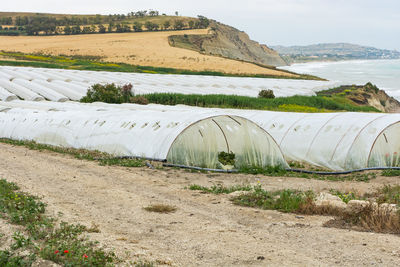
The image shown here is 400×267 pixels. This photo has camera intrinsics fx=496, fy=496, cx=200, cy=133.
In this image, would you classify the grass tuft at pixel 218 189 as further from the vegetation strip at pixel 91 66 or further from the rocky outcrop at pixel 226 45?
the rocky outcrop at pixel 226 45

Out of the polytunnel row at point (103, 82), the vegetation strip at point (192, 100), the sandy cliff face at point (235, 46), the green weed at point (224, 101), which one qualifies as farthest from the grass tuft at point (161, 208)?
the sandy cliff face at point (235, 46)

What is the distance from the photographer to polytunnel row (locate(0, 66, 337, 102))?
40781mm

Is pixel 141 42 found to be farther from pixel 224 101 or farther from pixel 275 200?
pixel 275 200

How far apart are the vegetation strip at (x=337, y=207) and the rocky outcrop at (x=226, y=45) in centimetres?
10470

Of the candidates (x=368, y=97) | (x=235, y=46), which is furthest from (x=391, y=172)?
(x=235, y=46)

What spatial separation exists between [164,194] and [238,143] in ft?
21.2

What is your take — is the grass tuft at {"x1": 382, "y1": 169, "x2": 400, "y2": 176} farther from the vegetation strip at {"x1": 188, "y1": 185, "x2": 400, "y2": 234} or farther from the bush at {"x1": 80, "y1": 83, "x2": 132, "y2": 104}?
the bush at {"x1": 80, "y1": 83, "x2": 132, "y2": 104}

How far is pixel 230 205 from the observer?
12211 millimetres

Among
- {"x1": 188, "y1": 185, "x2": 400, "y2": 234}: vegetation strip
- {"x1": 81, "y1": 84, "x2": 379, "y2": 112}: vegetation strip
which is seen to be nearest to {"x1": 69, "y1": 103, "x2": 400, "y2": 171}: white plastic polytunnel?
{"x1": 188, "y1": 185, "x2": 400, "y2": 234}: vegetation strip

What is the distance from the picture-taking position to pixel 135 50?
338ft

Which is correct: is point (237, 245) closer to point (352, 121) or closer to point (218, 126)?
point (218, 126)

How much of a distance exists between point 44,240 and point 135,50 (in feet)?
318

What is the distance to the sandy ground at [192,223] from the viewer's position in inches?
323

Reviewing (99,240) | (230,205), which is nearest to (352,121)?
(230,205)
